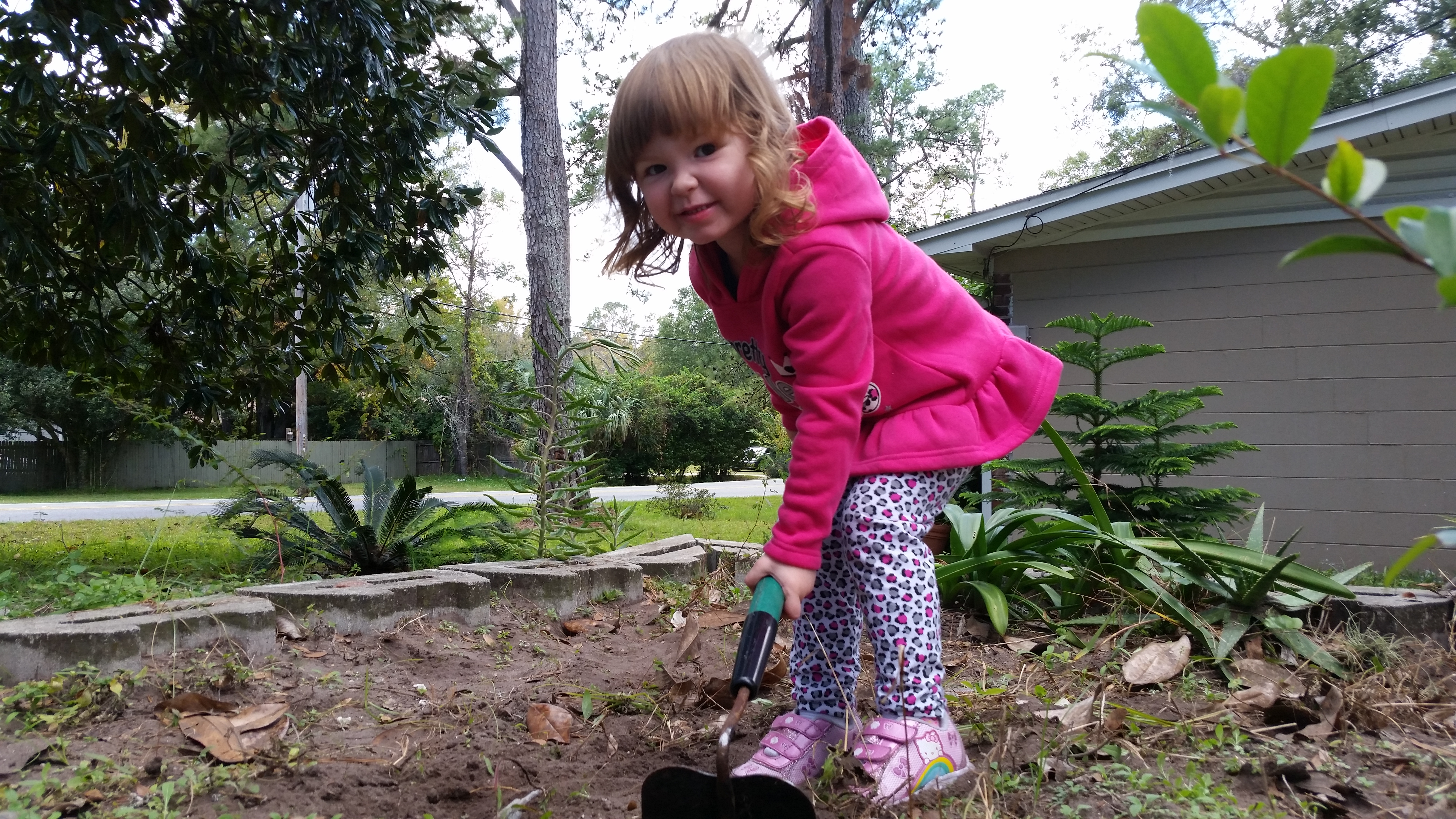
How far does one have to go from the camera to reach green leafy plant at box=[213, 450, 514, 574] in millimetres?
3637

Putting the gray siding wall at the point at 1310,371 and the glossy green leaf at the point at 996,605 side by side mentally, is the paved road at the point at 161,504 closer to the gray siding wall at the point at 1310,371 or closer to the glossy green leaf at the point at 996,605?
the gray siding wall at the point at 1310,371

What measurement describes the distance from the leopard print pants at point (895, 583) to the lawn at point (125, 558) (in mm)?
309

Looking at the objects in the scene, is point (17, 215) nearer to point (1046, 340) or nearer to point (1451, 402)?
point (1046, 340)

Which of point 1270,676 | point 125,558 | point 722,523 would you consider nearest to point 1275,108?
point 1270,676

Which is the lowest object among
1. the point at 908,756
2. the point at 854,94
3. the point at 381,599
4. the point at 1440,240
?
the point at 908,756

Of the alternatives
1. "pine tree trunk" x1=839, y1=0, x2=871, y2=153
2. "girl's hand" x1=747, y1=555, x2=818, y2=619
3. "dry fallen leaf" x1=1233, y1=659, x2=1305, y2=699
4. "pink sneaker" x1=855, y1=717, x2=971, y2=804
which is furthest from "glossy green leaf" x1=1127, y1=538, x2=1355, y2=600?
"pine tree trunk" x1=839, y1=0, x2=871, y2=153

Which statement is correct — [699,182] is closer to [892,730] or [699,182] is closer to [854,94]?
[892,730]

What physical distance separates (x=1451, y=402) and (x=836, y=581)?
590 centimetres

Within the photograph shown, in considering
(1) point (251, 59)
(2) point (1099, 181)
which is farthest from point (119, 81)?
(2) point (1099, 181)

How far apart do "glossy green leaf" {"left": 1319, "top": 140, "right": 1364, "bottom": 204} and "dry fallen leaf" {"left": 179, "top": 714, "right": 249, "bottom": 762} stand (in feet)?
6.10

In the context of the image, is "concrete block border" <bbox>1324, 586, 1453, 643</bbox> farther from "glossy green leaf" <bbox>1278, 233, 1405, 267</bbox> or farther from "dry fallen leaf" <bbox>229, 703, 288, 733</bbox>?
"dry fallen leaf" <bbox>229, 703, 288, 733</bbox>

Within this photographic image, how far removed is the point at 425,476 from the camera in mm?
25016

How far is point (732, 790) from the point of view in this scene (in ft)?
4.35

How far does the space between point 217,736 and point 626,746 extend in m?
0.82
